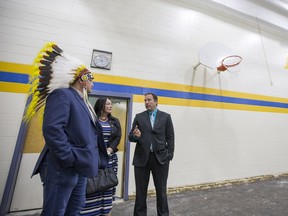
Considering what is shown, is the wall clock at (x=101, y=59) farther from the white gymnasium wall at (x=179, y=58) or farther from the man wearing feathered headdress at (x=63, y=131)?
the man wearing feathered headdress at (x=63, y=131)

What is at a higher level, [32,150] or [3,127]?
[3,127]

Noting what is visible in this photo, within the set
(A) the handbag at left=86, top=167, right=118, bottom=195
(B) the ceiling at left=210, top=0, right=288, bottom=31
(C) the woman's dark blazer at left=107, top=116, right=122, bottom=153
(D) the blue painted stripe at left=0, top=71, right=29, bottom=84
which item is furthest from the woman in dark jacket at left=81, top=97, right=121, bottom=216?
(B) the ceiling at left=210, top=0, right=288, bottom=31

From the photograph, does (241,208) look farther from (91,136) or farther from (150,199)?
(91,136)

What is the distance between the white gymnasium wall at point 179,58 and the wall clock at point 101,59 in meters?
0.08

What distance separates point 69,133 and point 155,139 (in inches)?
38.6

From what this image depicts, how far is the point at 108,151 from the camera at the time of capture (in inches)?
67.2

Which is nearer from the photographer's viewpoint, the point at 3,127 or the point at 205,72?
the point at 3,127

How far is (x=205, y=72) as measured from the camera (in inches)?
134

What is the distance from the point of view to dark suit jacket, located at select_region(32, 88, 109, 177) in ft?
2.95

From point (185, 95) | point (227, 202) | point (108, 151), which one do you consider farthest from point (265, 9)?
point (108, 151)

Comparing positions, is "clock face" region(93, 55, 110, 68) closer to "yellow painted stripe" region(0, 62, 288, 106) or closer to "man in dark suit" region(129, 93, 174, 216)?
"yellow painted stripe" region(0, 62, 288, 106)

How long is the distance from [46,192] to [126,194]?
180cm

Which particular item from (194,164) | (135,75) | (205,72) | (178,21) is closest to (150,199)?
(194,164)

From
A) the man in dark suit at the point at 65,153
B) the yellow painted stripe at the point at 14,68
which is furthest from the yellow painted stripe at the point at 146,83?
the man in dark suit at the point at 65,153
